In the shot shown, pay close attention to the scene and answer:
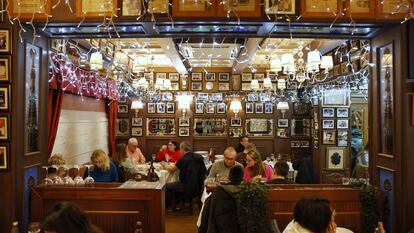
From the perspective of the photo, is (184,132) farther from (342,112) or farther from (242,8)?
(242,8)

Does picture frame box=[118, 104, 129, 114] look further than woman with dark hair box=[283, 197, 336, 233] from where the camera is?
Yes

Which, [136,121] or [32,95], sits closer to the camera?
[32,95]

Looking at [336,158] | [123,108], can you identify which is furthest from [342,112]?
[123,108]

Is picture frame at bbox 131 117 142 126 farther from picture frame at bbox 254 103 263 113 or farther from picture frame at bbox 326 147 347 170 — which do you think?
picture frame at bbox 326 147 347 170

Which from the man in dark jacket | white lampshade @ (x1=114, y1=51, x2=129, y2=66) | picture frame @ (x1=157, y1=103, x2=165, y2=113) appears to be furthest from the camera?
picture frame @ (x1=157, y1=103, x2=165, y2=113)

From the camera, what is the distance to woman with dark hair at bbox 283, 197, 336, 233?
104 inches

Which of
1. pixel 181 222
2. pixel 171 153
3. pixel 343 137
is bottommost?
pixel 181 222

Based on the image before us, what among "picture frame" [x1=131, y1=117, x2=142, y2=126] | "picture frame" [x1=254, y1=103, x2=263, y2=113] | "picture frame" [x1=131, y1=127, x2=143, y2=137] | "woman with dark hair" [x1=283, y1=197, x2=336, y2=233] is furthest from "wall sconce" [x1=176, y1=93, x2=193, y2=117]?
"woman with dark hair" [x1=283, y1=197, x2=336, y2=233]

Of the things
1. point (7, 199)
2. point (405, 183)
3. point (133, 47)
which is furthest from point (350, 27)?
point (133, 47)

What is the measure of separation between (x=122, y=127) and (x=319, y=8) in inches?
332

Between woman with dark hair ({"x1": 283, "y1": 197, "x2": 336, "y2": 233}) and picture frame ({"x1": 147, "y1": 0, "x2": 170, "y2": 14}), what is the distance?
2337mm

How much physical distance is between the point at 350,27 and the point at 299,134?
23.8 ft

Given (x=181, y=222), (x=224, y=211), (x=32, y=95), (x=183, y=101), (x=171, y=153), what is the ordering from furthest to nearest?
(x=183, y=101) → (x=171, y=153) → (x=181, y=222) → (x=32, y=95) → (x=224, y=211)

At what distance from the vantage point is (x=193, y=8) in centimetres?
384
